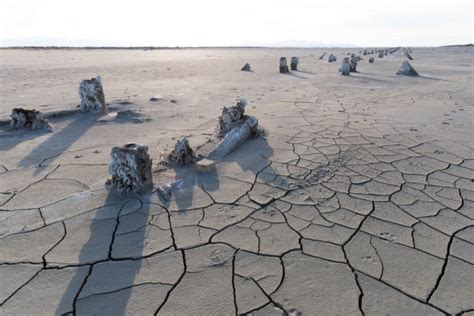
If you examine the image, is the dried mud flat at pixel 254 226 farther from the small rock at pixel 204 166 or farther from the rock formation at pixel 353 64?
the rock formation at pixel 353 64

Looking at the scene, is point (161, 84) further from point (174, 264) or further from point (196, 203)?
point (174, 264)

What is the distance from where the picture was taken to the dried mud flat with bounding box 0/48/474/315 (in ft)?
6.23

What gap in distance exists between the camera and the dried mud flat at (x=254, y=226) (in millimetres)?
1897

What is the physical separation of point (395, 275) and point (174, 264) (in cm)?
146

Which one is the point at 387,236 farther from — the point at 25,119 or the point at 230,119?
the point at 25,119

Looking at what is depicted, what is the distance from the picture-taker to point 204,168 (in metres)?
3.51

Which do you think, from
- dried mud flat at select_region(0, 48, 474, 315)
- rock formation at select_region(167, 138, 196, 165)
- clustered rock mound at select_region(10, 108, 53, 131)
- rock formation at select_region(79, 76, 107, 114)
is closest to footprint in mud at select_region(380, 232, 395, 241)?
dried mud flat at select_region(0, 48, 474, 315)

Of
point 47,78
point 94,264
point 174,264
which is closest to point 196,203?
point 174,264

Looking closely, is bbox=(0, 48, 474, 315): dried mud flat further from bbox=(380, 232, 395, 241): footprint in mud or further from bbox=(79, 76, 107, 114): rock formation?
bbox=(79, 76, 107, 114): rock formation

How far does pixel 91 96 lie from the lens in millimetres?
5973

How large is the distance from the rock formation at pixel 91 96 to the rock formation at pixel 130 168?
350cm

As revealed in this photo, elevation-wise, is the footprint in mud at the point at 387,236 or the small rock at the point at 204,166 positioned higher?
the small rock at the point at 204,166

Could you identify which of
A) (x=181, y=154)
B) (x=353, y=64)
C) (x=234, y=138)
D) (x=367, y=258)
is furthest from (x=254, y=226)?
(x=353, y=64)

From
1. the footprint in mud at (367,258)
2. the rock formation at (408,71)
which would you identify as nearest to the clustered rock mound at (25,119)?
the footprint in mud at (367,258)
